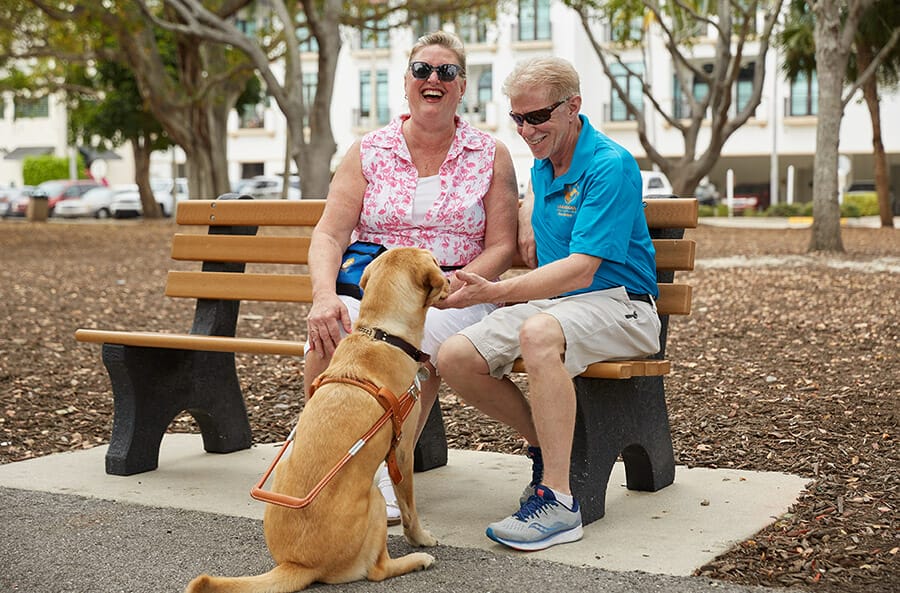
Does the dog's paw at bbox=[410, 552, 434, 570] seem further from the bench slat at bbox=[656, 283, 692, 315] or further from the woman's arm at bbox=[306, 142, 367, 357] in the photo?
the bench slat at bbox=[656, 283, 692, 315]

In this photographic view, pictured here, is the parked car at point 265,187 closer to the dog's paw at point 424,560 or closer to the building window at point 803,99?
the building window at point 803,99

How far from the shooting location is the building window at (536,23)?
5409cm

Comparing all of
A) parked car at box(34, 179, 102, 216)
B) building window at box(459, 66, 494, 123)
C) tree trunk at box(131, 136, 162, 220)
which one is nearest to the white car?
parked car at box(34, 179, 102, 216)

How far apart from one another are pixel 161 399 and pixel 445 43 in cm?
200

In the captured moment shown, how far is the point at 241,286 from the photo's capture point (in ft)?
18.0

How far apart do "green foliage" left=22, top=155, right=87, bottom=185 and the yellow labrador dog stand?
60.3 m

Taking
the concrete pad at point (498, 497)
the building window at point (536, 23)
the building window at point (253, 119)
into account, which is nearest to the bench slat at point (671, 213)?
the concrete pad at point (498, 497)

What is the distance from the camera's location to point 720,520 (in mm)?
4227

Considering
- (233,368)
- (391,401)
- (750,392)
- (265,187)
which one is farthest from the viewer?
(265,187)

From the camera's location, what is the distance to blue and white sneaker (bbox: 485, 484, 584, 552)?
12.8 ft

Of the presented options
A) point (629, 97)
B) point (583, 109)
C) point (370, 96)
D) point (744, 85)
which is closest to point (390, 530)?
point (744, 85)

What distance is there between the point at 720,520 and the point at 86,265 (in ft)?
48.4

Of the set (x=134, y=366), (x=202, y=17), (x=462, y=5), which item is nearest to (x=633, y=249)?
(x=134, y=366)

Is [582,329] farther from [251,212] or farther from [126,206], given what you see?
Result: [126,206]
